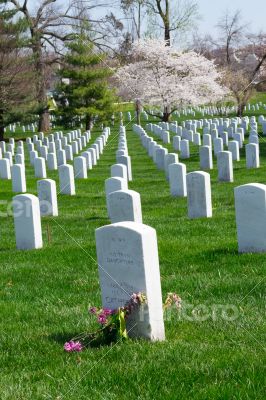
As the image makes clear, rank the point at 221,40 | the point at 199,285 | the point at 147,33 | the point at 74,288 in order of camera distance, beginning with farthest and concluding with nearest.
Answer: the point at 221,40, the point at 147,33, the point at 74,288, the point at 199,285

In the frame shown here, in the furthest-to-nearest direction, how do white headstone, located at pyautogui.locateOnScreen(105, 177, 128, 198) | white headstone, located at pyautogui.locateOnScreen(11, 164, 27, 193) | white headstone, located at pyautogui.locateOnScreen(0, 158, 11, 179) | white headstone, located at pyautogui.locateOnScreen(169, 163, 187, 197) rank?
white headstone, located at pyautogui.locateOnScreen(0, 158, 11, 179), white headstone, located at pyautogui.locateOnScreen(11, 164, 27, 193), white headstone, located at pyautogui.locateOnScreen(169, 163, 187, 197), white headstone, located at pyautogui.locateOnScreen(105, 177, 128, 198)

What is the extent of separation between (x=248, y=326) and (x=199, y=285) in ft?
4.67

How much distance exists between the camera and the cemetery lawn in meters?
4.45

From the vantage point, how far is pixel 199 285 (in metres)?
6.89

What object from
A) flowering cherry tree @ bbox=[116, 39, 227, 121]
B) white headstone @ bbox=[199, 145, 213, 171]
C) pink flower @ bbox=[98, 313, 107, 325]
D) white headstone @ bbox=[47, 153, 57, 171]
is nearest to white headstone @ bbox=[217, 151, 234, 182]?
white headstone @ bbox=[199, 145, 213, 171]

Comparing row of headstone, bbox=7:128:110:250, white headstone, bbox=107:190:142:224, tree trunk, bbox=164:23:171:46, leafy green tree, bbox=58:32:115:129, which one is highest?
tree trunk, bbox=164:23:171:46

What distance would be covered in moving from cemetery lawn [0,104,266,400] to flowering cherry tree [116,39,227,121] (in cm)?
3634

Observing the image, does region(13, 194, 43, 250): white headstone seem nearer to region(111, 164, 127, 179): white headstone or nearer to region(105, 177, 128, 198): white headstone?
region(105, 177, 128, 198): white headstone

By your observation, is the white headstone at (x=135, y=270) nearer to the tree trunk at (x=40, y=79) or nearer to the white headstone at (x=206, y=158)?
the white headstone at (x=206, y=158)

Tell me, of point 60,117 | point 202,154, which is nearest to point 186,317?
point 202,154

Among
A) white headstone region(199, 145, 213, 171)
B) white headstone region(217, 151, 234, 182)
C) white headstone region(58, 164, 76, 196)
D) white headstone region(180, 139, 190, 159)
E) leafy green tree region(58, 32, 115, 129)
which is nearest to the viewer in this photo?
white headstone region(58, 164, 76, 196)

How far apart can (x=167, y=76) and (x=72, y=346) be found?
44254 mm

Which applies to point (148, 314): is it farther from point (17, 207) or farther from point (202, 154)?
point (202, 154)

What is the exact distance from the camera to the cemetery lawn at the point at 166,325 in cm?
445
